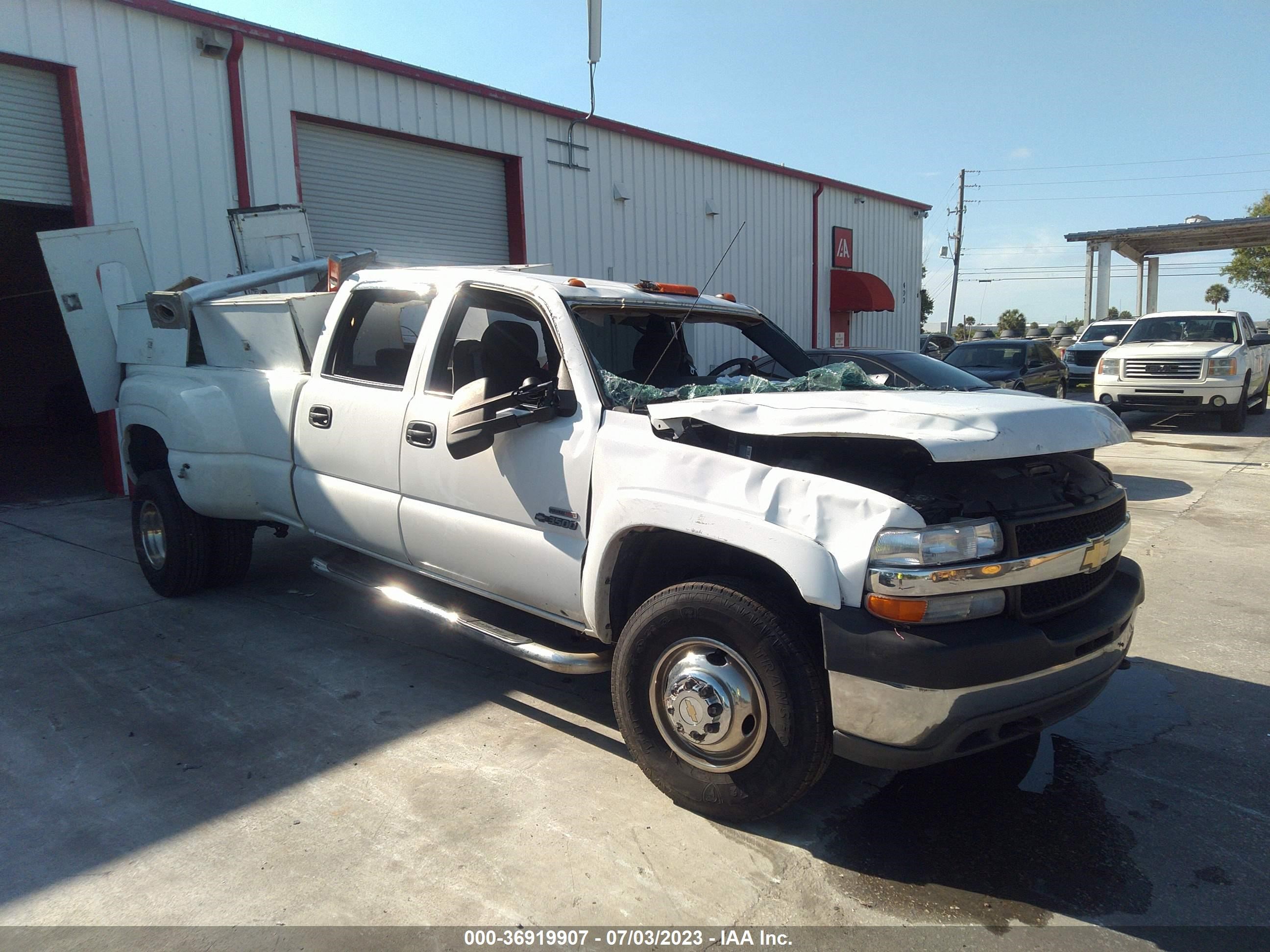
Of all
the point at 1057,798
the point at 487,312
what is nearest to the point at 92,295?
the point at 487,312

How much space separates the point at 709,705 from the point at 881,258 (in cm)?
2094

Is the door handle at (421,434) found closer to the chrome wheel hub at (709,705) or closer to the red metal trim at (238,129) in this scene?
the chrome wheel hub at (709,705)

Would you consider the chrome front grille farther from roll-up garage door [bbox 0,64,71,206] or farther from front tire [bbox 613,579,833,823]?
roll-up garage door [bbox 0,64,71,206]

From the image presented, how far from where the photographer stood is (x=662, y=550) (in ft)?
11.0

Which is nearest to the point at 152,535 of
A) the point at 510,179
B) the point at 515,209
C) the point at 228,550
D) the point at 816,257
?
the point at 228,550

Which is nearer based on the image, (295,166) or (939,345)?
(295,166)

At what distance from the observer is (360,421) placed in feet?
14.4

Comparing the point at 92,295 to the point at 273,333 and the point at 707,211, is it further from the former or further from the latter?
the point at 707,211

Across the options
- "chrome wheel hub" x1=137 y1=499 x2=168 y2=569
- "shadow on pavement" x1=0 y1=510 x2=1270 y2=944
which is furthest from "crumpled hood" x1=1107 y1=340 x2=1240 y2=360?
"chrome wheel hub" x1=137 y1=499 x2=168 y2=569

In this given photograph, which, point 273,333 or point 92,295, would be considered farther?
point 92,295

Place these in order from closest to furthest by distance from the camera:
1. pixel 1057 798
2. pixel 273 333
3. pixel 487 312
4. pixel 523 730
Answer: pixel 1057 798, pixel 523 730, pixel 487 312, pixel 273 333

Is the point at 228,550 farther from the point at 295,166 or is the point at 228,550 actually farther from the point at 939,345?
the point at 939,345

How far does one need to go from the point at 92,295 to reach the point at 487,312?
383 cm

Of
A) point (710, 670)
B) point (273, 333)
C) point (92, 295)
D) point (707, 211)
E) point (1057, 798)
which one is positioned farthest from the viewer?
point (707, 211)
